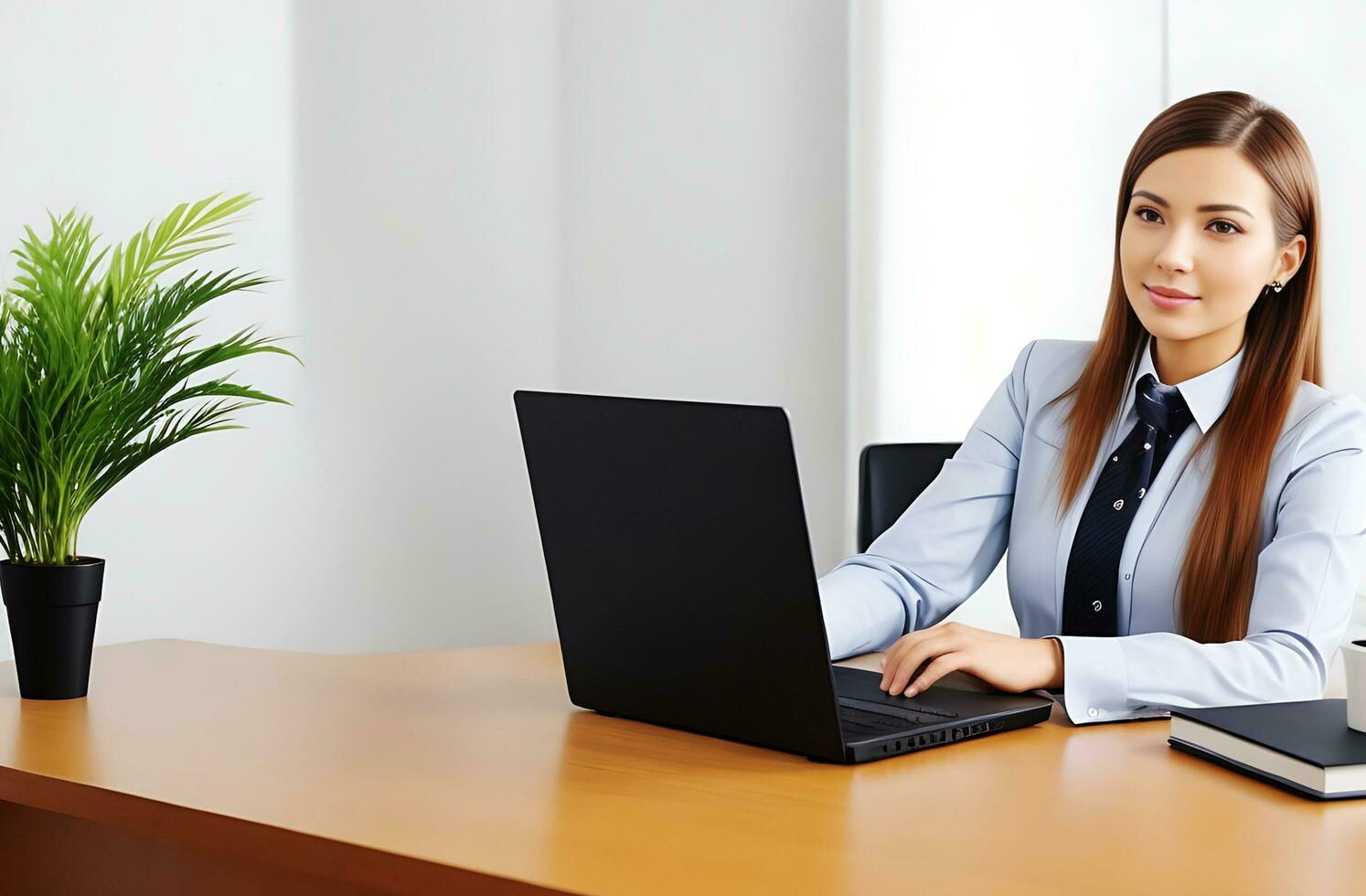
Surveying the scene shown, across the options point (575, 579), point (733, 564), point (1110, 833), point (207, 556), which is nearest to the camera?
point (1110, 833)

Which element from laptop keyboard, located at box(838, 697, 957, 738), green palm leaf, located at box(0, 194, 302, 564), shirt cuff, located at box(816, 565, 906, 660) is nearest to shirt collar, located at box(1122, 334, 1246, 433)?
shirt cuff, located at box(816, 565, 906, 660)

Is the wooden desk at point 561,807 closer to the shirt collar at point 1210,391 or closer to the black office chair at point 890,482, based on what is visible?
the shirt collar at point 1210,391

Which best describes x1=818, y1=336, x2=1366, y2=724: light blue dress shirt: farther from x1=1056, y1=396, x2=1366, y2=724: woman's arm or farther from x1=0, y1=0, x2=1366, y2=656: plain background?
x1=0, y1=0, x2=1366, y2=656: plain background

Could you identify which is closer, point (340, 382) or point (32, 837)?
point (32, 837)

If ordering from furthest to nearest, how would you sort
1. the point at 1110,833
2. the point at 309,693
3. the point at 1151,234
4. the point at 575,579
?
the point at 1151,234, the point at 309,693, the point at 575,579, the point at 1110,833

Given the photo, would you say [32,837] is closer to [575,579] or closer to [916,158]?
[575,579]

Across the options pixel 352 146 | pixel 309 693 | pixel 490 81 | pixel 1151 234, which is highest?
pixel 490 81

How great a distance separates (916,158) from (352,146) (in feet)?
4.52

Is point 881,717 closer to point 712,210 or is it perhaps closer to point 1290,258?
point 1290,258

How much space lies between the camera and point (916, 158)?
3.55 m

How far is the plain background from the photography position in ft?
9.65

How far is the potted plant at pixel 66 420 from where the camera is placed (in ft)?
5.01

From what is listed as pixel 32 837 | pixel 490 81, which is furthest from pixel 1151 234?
pixel 490 81

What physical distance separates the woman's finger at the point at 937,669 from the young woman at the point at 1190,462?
1.09 ft
